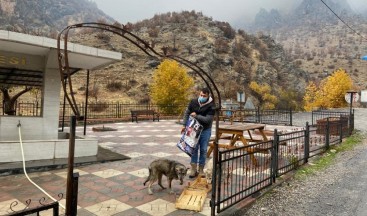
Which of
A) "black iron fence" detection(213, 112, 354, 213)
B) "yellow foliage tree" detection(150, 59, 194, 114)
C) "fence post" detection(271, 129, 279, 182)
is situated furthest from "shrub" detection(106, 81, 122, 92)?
"fence post" detection(271, 129, 279, 182)

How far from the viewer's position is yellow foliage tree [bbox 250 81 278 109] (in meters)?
49.6

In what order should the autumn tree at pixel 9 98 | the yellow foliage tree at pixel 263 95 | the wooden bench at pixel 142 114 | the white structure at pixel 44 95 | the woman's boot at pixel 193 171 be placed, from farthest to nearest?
the yellow foliage tree at pixel 263 95 → the wooden bench at pixel 142 114 → the autumn tree at pixel 9 98 → the white structure at pixel 44 95 → the woman's boot at pixel 193 171

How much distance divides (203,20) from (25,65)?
6278 centimetres

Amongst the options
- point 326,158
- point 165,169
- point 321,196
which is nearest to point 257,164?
point 321,196

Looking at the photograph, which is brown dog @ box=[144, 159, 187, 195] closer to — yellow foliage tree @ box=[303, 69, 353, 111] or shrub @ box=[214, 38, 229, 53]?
yellow foliage tree @ box=[303, 69, 353, 111]

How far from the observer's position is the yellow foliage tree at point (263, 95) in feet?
163

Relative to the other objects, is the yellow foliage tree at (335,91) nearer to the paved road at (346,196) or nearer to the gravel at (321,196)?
the paved road at (346,196)

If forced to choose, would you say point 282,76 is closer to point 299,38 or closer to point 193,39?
point 193,39

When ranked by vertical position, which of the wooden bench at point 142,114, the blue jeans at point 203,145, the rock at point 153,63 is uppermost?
the rock at point 153,63

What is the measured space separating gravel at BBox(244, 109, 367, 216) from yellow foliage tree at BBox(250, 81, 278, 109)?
42.1 m

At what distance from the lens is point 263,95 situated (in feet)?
168

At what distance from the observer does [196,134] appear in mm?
5930

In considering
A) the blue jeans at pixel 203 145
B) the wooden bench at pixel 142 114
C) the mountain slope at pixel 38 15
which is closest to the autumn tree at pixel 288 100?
the wooden bench at pixel 142 114

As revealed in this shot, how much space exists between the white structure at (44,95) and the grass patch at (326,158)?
586 centimetres
